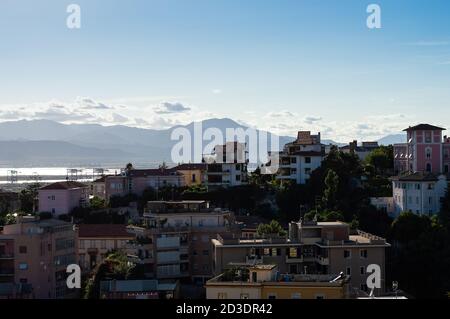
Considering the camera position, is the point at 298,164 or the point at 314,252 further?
the point at 298,164

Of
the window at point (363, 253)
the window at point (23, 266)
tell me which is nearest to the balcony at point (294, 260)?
the window at point (363, 253)

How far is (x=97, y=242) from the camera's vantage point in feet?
135

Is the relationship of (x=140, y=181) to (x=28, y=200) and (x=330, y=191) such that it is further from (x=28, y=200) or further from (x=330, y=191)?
(x=330, y=191)

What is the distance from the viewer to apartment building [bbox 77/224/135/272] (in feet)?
133

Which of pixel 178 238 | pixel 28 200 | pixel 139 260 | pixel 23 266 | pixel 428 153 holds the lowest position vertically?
pixel 23 266

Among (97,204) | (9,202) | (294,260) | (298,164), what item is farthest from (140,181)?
(294,260)

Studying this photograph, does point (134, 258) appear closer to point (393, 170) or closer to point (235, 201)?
point (235, 201)

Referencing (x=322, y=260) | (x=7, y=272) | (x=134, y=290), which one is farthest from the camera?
(x=7, y=272)

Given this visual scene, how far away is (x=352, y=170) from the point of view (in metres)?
47.1

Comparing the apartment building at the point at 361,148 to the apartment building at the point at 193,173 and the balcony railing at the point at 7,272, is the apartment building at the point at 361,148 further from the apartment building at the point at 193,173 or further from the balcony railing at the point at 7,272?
the balcony railing at the point at 7,272

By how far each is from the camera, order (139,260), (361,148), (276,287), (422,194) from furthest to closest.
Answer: (361,148) → (422,194) → (139,260) → (276,287)

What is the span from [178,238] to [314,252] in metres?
7.02
